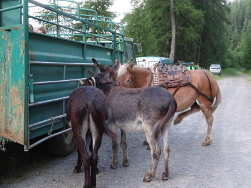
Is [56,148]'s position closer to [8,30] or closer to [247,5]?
[8,30]

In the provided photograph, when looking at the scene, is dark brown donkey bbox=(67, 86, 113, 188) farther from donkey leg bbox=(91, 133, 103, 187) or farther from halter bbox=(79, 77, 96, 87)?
halter bbox=(79, 77, 96, 87)

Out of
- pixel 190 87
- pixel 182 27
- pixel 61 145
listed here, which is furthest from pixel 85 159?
pixel 182 27

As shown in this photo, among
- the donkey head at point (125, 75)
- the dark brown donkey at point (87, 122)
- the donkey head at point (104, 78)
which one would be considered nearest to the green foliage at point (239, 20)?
the donkey head at point (125, 75)

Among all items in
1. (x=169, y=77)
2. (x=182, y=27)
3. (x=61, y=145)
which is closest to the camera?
(x=61, y=145)

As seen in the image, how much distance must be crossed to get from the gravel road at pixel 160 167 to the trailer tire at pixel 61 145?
138 millimetres

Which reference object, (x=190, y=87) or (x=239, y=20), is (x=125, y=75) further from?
(x=239, y=20)

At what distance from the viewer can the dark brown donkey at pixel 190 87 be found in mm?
5547

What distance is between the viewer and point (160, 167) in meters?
4.78

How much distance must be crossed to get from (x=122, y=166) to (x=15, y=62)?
259cm

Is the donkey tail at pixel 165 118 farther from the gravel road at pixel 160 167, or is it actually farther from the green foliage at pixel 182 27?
the green foliage at pixel 182 27

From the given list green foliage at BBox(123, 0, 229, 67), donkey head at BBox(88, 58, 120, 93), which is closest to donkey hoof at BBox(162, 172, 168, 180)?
donkey head at BBox(88, 58, 120, 93)

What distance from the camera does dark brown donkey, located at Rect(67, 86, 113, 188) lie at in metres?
3.67

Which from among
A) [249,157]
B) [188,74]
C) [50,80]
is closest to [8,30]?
[50,80]

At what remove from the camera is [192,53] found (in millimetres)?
39656
